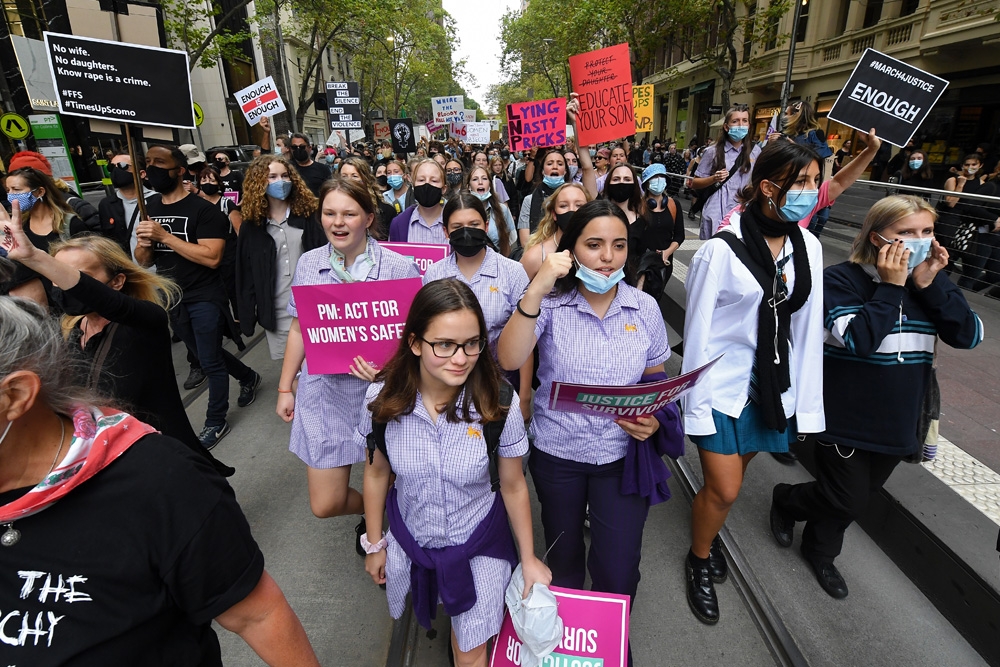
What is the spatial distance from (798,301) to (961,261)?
7.60 metres

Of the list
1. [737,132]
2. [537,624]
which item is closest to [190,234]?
[537,624]

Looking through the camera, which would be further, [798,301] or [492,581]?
[798,301]

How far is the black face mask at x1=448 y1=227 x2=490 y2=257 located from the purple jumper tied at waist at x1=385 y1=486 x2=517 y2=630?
4.73ft

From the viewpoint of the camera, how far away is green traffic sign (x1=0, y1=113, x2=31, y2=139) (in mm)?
8328

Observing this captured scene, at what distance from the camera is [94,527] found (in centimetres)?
103

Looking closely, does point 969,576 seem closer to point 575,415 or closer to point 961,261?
point 575,415

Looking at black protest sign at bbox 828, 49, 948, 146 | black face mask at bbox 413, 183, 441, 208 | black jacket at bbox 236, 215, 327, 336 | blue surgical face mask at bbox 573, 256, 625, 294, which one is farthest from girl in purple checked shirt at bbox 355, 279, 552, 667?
black protest sign at bbox 828, 49, 948, 146

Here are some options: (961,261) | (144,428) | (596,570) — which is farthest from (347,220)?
(961,261)

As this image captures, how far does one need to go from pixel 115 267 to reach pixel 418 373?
5.42ft

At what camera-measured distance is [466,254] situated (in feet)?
9.90

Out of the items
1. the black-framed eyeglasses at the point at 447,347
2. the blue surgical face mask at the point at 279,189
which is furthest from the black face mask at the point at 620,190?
the black-framed eyeglasses at the point at 447,347

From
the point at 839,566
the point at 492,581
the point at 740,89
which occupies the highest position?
the point at 740,89

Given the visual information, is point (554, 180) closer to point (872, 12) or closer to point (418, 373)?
point (418, 373)

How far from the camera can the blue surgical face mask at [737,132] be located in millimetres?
5984
